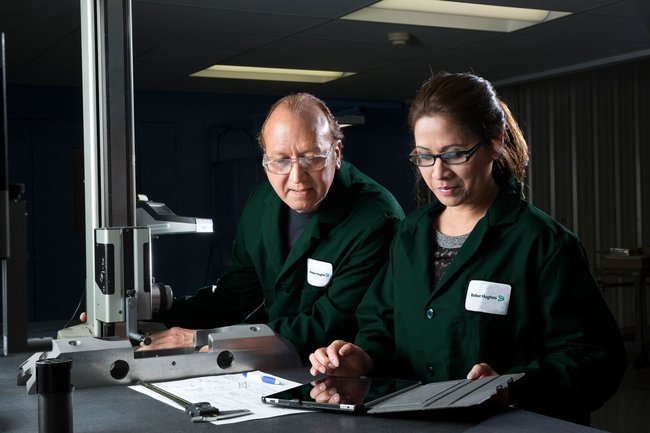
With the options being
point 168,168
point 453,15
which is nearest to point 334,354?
point 453,15

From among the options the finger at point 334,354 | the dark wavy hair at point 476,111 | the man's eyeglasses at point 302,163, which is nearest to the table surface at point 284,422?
the finger at point 334,354

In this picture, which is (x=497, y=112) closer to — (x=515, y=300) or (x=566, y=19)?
(x=515, y=300)

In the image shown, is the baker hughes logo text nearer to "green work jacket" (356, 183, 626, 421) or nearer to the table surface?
"green work jacket" (356, 183, 626, 421)

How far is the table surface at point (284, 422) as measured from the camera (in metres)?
1.29

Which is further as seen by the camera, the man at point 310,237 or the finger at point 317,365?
the man at point 310,237

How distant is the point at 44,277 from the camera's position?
25.6ft

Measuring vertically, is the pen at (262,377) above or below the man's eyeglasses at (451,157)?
below

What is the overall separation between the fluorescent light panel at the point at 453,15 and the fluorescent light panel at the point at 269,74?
2.01 meters

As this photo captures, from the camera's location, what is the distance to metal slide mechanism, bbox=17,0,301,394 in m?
1.63

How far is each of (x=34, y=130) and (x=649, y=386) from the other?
18.5 feet

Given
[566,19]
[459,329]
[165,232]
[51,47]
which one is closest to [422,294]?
[459,329]

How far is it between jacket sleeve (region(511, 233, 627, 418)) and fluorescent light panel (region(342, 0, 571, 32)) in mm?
3515

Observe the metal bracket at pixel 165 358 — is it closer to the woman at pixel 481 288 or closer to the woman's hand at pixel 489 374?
the woman at pixel 481 288

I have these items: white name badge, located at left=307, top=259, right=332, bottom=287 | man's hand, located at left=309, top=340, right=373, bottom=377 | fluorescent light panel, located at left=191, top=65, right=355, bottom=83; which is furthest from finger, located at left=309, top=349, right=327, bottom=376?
fluorescent light panel, located at left=191, top=65, right=355, bottom=83
